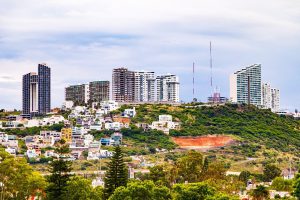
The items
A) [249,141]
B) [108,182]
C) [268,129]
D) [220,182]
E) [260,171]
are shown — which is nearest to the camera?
[108,182]

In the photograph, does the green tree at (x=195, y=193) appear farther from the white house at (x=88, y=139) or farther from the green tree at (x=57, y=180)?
the white house at (x=88, y=139)

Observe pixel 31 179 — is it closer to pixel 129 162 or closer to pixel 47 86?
pixel 129 162

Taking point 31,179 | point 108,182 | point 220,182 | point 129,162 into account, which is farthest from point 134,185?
point 129,162

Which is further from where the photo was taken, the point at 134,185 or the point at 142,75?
the point at 142,75

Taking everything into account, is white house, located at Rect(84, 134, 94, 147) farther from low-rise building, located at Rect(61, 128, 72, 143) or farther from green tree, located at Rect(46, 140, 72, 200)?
green tree, located at Rect(46, 140, 72, 200)

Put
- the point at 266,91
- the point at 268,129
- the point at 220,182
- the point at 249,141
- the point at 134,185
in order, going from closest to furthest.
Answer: the point at 134,185, the point at 220,182, the point at 249,141, the point at 268,129, the point at 266,91

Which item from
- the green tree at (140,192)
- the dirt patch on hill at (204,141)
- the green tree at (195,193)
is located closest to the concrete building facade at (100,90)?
the dirt patch on hill at (204,141)

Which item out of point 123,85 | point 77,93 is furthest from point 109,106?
point 77,93

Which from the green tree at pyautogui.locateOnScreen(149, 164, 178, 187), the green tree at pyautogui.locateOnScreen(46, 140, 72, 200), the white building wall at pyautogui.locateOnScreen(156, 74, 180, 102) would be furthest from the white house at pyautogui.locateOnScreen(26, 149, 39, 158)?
the white building wall at pyautogui.locateOnScreen(156, 74, 180, 102)
